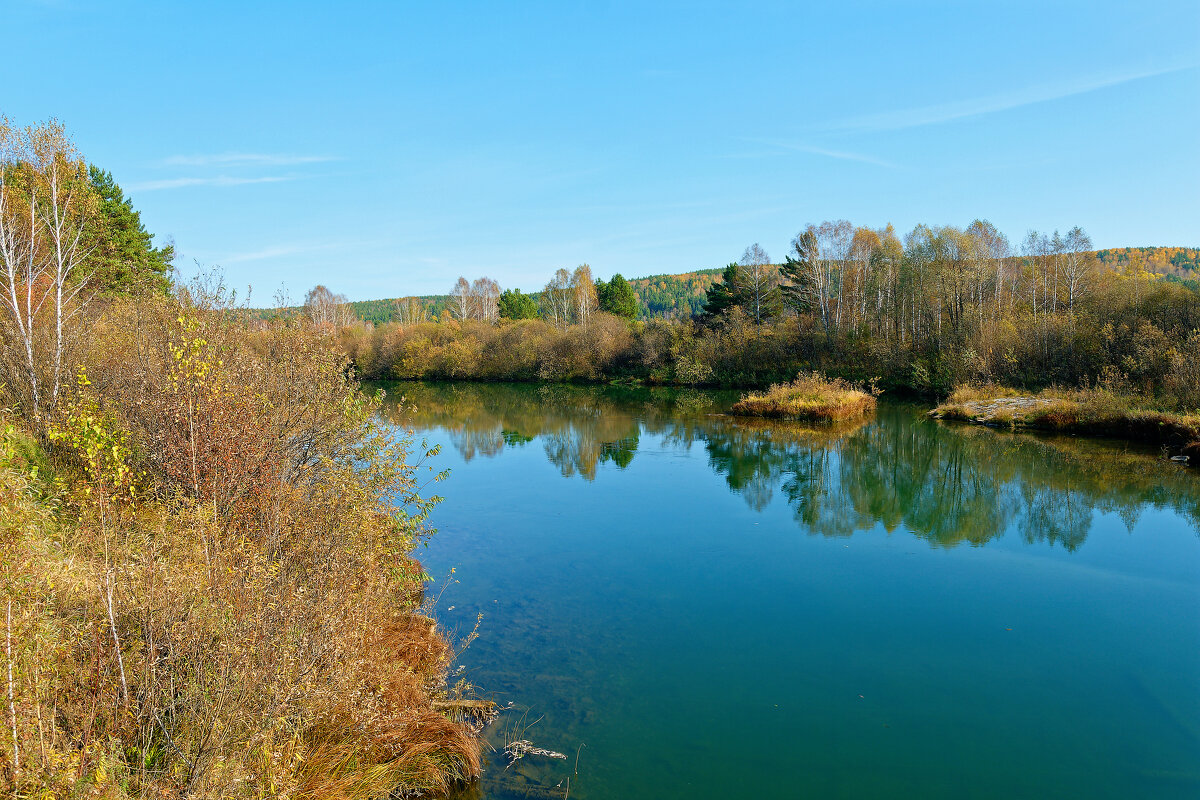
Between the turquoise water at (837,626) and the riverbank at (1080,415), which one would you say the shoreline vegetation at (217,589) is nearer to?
the turquoise water at (837,626)

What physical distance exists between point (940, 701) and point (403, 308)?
347 feet

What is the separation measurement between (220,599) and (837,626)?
25.5ft

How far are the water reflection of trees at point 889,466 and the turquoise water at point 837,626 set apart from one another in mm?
137

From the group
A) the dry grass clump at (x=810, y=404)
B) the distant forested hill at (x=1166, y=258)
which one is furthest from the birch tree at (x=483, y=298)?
the distant forested hill at (x=1166, y=258)

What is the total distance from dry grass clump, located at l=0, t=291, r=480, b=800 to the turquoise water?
1400 mm

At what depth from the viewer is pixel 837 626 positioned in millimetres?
9281

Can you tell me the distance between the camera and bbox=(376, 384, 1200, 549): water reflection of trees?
585 inches

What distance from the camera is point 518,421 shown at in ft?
108

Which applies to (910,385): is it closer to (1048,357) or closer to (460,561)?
(1048,357)

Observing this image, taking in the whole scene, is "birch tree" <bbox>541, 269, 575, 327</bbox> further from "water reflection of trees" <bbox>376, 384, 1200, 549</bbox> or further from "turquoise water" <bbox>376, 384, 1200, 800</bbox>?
"turquoise water" <bbox>376, 384, 1200, 800</bbox>

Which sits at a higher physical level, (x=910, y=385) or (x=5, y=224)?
(x=5, y=224)

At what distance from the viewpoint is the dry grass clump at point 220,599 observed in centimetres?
381

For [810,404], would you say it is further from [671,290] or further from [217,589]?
[671,290]

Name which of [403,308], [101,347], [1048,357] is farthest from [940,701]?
[403,308]
